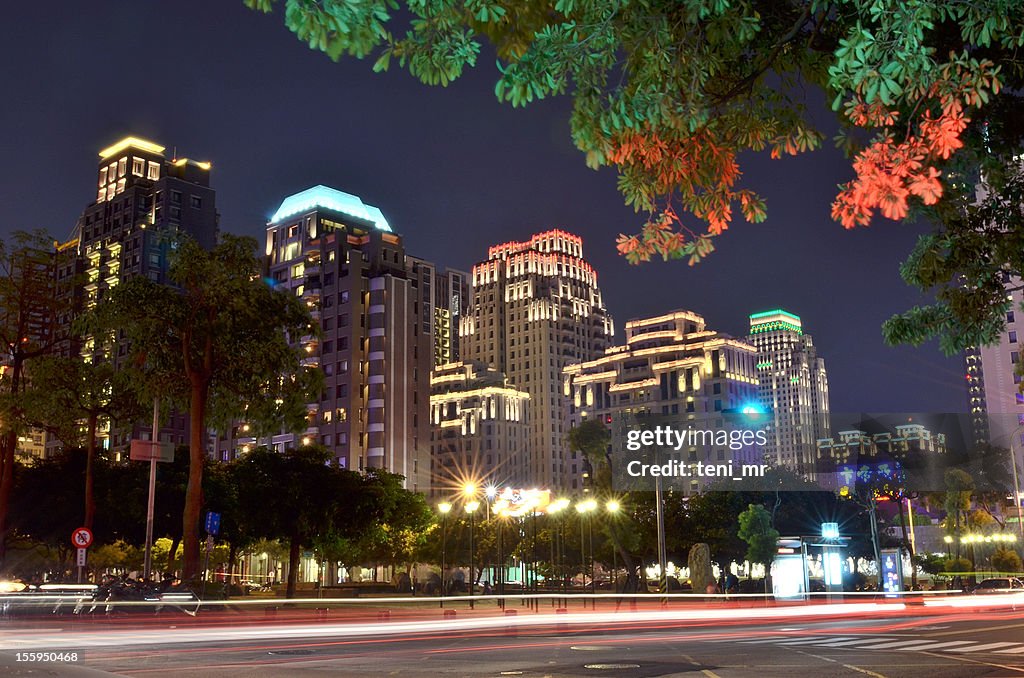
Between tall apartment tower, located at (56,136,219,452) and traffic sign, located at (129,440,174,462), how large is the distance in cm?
11764

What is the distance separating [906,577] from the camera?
64812 mm

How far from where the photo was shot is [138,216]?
164625mm

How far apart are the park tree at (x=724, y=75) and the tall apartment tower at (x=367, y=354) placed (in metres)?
121

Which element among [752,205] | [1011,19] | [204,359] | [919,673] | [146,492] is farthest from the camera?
[146,492]

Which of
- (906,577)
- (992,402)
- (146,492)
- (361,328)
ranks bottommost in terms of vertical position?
(906,577)

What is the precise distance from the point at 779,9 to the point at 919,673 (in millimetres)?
12621

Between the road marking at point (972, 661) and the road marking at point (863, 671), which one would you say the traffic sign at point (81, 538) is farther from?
the road marking at point (972, 661)

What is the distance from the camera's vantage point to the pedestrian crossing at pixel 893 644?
67.5 feet

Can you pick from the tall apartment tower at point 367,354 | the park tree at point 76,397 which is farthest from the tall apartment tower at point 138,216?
the park tree at point 76,397

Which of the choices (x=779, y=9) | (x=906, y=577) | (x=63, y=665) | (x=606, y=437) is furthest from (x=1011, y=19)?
(x=606, y=437)

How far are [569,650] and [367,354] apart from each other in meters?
114

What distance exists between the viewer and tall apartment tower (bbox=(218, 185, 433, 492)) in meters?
130

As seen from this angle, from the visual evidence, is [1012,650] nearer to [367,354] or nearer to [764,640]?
[764,640]

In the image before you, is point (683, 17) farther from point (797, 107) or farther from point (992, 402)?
point (992, 402)
